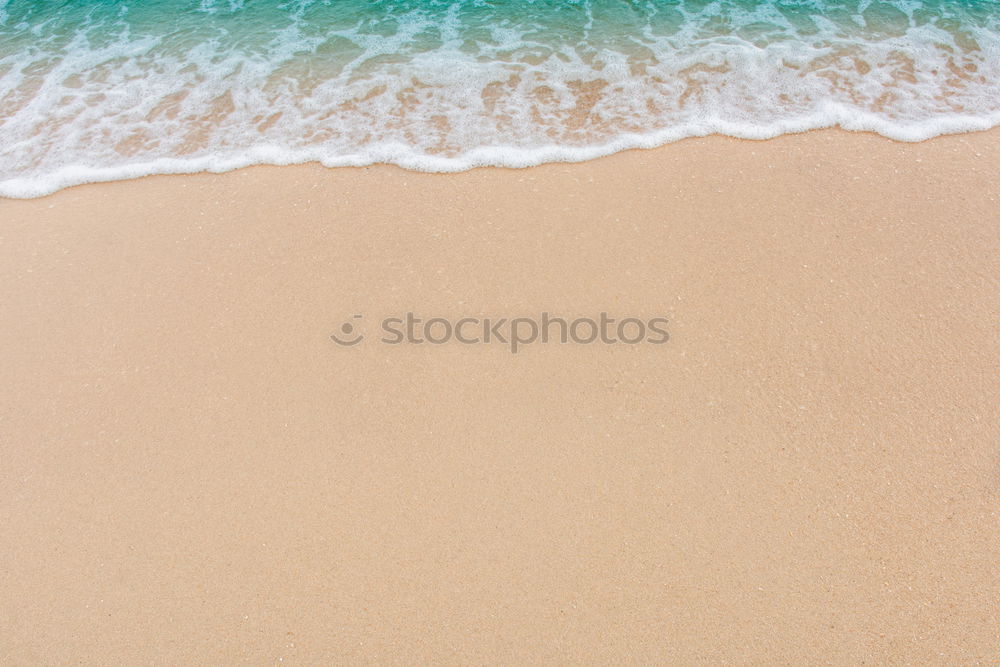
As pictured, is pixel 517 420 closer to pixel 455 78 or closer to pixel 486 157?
pixel 486 157

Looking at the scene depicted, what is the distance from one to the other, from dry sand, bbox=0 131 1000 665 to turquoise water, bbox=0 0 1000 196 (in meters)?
0.40

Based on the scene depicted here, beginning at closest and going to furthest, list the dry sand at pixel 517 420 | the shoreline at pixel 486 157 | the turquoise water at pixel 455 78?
the dry sand at pixel 517 420 < the shoreline at pixel 486 157 < the turquoise water at pixel 455 78

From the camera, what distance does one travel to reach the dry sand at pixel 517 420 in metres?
2.22

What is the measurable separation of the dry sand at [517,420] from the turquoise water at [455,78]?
40 cm

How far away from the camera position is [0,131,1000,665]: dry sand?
2.22 metres

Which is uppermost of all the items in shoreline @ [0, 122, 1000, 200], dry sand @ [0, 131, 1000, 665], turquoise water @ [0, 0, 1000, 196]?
turquoise water @ [0, 0, 1000, 196]

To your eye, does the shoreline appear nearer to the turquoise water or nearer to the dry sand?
the turquoise water

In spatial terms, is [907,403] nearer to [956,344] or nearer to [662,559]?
[956,344]

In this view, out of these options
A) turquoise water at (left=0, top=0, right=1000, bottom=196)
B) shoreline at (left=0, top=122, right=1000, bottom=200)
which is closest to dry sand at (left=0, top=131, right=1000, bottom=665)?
shoreline at (left=0, top=122, right=1000, bottom=200)

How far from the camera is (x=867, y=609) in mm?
2170

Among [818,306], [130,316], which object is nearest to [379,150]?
[130,316]

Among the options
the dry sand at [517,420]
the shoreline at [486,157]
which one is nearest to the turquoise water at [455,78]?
the shoreline at [486,157]

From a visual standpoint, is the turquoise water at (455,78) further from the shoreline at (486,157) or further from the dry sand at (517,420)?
the dry sand at (517,420)

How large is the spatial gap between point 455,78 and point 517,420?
10.3ft
